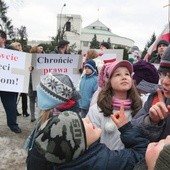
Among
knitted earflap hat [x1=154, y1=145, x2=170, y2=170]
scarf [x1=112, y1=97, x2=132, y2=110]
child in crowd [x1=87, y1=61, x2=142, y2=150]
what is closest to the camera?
knitted earflap hat [x1=154, y1=145, x2=170, y2=170]

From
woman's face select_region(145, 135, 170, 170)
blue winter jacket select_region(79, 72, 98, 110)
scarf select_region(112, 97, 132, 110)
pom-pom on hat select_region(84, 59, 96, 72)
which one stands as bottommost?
blue winter jacket select_region(79, 72, 98, 110)

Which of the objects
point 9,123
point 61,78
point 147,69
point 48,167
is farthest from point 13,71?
point 48,167

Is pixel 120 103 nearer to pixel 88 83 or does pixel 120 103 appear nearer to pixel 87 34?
pixel 88 83

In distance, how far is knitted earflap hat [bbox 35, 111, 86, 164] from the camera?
199cm

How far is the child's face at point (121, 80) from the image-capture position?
122 inches

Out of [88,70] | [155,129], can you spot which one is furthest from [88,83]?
[155,129]

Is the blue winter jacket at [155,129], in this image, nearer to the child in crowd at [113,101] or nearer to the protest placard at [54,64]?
the child in crowd at [113,101]

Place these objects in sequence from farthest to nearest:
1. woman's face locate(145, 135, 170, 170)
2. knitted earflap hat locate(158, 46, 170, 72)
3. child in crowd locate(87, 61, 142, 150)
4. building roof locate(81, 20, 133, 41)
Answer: building roof locate(81, 20, 133, 41)
child in crowd locate(87, 61, 142, 150)
knitted earflap hat locate(158, 46, 170, 72)
woman's face locate(145, 135, 170, 170)

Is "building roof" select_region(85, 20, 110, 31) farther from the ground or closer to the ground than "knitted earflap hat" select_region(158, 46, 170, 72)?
closer to the ground

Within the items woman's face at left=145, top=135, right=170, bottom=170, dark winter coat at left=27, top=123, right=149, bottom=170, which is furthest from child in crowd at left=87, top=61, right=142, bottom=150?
woman's face at left=145, top=135, right=170, bottom=170

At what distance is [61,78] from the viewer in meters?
3.23

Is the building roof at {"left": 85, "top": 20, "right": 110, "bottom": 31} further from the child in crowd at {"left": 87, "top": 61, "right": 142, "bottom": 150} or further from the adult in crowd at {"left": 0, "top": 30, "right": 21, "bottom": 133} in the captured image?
the child in crowd at {"left": 87, "top": 61, "right": 142, "bottom": 150}

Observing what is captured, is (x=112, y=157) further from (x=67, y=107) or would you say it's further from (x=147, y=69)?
(x=147, y=69)

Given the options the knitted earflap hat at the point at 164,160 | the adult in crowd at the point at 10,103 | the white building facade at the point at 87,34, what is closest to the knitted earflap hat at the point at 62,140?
the knitted earflap hat at the point at 164,160
